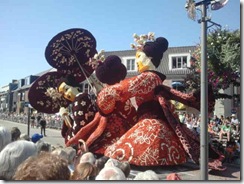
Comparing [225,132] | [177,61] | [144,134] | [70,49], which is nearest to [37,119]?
[177,61]

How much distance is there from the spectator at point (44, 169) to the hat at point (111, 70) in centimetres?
358

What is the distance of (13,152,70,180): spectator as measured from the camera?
1694mm

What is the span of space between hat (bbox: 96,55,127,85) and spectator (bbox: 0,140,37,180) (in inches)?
123

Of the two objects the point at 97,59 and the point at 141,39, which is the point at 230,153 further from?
the point at 97,59

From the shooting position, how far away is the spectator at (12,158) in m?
2.21

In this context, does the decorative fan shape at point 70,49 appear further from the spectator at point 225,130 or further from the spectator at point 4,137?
the spectator at point 4,137

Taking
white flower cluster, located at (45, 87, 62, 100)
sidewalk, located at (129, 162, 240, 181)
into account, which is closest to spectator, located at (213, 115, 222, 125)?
sidewalk, located at (129, 162, 240, 181)

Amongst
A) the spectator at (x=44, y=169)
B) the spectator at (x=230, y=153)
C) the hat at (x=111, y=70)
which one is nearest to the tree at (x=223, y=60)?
the spectator at (x=230, y=153)

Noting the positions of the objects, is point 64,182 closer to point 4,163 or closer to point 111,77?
point 4,163

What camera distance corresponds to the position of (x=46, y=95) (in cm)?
662

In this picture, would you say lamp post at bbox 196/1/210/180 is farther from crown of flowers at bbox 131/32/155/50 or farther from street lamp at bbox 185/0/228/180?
crown of flowers at bbox 131/32/155/50

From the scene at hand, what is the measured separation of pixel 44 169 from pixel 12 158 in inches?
24.9

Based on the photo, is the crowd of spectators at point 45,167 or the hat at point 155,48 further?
the hat at point 155,48

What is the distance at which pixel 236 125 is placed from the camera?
6344 mm
